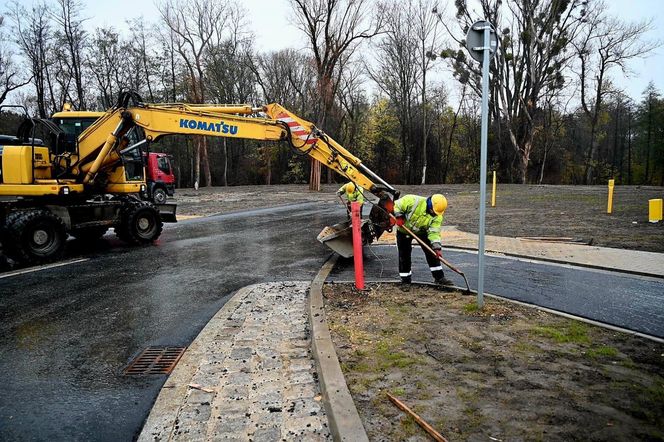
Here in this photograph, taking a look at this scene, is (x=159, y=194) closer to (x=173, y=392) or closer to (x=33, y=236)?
(x=33, y=236)

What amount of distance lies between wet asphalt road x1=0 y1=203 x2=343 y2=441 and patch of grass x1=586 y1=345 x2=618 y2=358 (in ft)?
12.5

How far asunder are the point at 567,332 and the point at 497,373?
139 centimetres

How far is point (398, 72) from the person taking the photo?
41.9 m

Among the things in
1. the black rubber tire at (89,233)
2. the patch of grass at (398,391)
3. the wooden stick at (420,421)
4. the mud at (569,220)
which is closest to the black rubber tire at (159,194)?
the mud at (569,220)

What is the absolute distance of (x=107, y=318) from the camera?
5.35 metres

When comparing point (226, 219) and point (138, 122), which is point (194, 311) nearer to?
point (138, 122)

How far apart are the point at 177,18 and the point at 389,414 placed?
131 feet

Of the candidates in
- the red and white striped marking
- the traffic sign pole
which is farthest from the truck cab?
the traffic sign pole

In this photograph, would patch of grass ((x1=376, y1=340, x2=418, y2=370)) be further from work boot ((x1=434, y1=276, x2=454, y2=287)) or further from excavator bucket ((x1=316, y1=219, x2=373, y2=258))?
excavator bucket ((x1=316, y1=219, x2=373, y2=258))

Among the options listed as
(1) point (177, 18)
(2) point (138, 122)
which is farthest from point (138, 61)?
(2) point (138, 122)

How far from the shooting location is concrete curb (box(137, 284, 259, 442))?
302 centimetres

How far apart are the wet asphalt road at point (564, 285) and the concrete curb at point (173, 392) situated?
299 centimetres

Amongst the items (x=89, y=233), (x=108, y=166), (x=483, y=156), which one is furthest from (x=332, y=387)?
(x=89, y=233)

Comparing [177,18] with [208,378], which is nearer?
[208,378]
